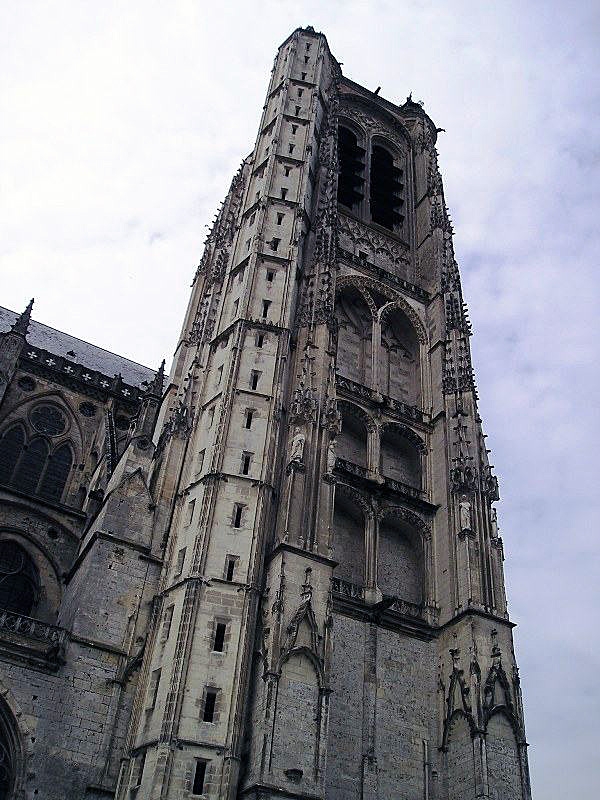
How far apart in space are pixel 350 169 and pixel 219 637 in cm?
2645

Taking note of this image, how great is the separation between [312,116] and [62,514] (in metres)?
19.4

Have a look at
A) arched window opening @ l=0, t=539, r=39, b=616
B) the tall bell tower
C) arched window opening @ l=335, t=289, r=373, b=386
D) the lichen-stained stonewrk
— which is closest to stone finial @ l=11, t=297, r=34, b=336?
the lichen-stained stonewrk

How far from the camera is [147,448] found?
23391 mm

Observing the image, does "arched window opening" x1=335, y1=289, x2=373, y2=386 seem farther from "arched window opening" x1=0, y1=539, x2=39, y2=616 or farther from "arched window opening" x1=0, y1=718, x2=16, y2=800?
"arched window opening" x1=0, y1=718, x2=16, y2=800

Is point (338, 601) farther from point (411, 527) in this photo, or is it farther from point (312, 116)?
point (312, 116)

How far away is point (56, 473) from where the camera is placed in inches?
1125

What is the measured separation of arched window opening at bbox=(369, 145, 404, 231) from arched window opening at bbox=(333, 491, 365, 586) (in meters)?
16.7

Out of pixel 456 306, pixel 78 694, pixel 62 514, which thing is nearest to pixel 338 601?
pixel 78 694

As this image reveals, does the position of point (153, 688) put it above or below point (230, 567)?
below

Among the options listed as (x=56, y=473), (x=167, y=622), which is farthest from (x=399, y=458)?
(x=56, y=473)

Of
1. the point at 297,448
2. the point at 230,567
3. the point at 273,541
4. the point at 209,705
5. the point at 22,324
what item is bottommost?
the point at 209,705

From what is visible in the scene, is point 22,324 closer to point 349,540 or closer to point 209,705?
point 349,540

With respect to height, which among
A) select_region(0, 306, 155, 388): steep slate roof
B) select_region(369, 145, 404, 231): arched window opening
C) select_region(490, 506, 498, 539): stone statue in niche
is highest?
select_region(369, 145, 404, 231): arched window opening

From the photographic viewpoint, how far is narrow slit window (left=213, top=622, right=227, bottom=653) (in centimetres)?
1828
